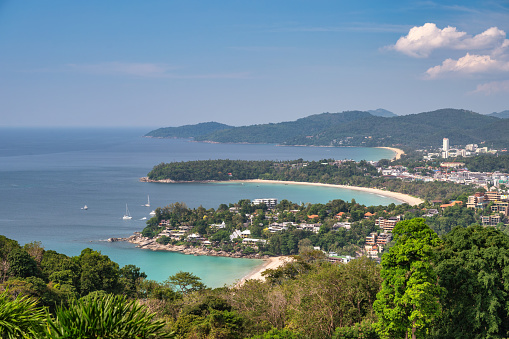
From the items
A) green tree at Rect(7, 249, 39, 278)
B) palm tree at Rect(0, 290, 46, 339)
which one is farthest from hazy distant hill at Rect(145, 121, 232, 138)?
palm tree at Rect(0, 290, 46, 339)

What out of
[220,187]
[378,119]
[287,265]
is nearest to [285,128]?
[378,119]

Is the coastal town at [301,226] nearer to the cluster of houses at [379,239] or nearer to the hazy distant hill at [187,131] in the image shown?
the cluster of houses at [379,239]

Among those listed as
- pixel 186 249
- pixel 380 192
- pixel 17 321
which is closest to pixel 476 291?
pixel 17 321

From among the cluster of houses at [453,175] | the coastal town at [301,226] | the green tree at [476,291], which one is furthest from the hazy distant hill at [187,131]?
the green tree at [476,291]

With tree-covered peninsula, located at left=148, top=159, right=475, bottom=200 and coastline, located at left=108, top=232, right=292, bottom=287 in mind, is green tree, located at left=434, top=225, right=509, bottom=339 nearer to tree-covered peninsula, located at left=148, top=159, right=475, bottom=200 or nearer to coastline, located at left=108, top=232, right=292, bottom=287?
coastline, located at left=108, top=232, right=292, bottom=287

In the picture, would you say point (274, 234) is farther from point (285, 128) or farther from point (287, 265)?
point (285, 128)

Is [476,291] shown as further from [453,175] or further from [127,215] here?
[453,175]
